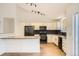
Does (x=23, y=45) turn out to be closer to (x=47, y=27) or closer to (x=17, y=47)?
(x=17, y=47)

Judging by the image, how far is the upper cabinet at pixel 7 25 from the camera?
20.2ft

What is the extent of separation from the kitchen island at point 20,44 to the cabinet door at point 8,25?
0.32 m

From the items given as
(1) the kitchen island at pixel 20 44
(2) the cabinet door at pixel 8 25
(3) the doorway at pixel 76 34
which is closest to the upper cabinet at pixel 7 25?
(2) the cabinet door at pixel 8 25

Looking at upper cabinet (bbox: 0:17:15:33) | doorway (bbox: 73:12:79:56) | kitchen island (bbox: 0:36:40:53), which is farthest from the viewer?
kitchen island (bbox: 0:36:40:53)

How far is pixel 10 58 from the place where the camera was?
6.29ft

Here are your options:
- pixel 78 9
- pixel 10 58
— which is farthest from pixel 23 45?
pixel 10 58

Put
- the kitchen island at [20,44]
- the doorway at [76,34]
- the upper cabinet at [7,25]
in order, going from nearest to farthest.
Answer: the doorway at [76,34], the upper cabinet at [7,25], the kitchen island at [20,44]

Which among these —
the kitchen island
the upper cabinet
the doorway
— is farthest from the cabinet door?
the doorway

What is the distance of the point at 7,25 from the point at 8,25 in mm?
60

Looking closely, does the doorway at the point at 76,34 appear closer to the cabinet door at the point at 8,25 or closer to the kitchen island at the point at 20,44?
the kitchen island at the point at 20,44

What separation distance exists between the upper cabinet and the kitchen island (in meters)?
0.35

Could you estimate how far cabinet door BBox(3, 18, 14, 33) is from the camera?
622 cm

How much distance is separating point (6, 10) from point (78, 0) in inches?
175

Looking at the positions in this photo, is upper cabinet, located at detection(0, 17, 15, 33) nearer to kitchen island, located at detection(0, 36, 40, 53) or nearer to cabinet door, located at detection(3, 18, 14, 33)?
cabinet door, located at detection(3, 18, 14, 33)
